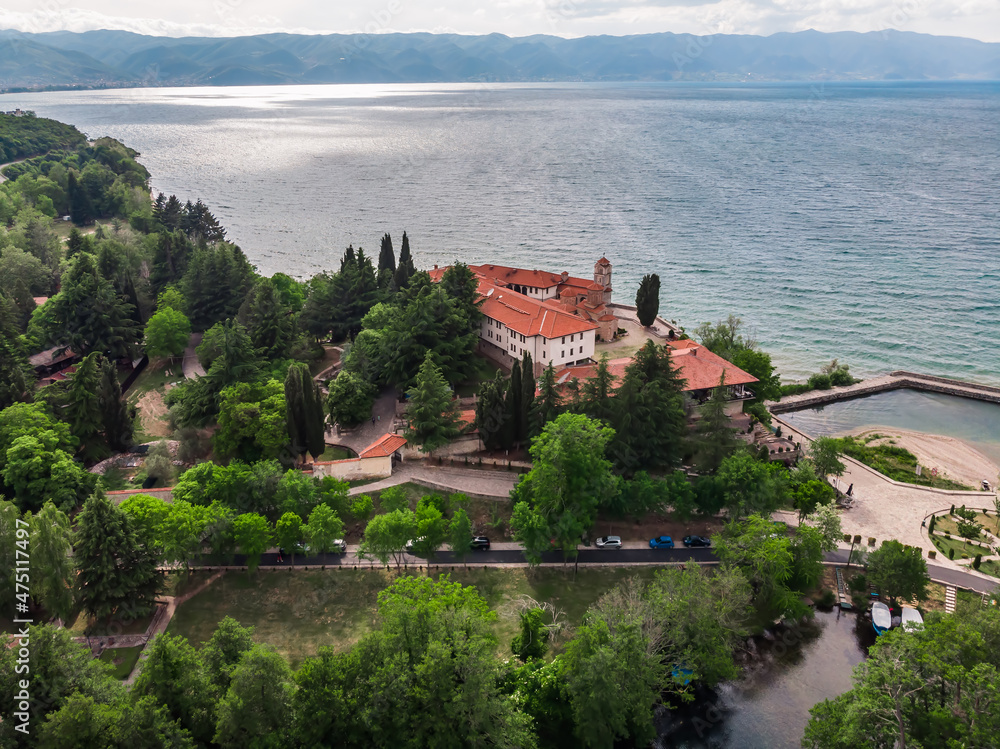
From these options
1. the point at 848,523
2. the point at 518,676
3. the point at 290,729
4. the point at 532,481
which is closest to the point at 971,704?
the point at 518,676

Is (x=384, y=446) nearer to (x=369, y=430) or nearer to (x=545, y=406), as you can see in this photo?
(x=369, y=430)

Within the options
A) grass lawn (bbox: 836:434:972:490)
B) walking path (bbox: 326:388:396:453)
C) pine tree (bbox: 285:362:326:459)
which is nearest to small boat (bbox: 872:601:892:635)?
grass lawn (bbox: 836:434:972:490)

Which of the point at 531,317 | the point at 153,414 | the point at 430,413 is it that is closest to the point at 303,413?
the point at 430,413

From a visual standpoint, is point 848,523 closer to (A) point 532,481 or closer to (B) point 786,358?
(A) point 532,481

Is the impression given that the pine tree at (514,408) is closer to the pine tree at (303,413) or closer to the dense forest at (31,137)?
the pine tree at (303,413)

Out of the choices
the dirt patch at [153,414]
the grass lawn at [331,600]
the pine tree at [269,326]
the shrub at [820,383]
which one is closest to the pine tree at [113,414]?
the dirt patch at [153,414]

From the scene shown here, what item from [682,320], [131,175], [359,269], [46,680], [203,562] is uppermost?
[131,175]
